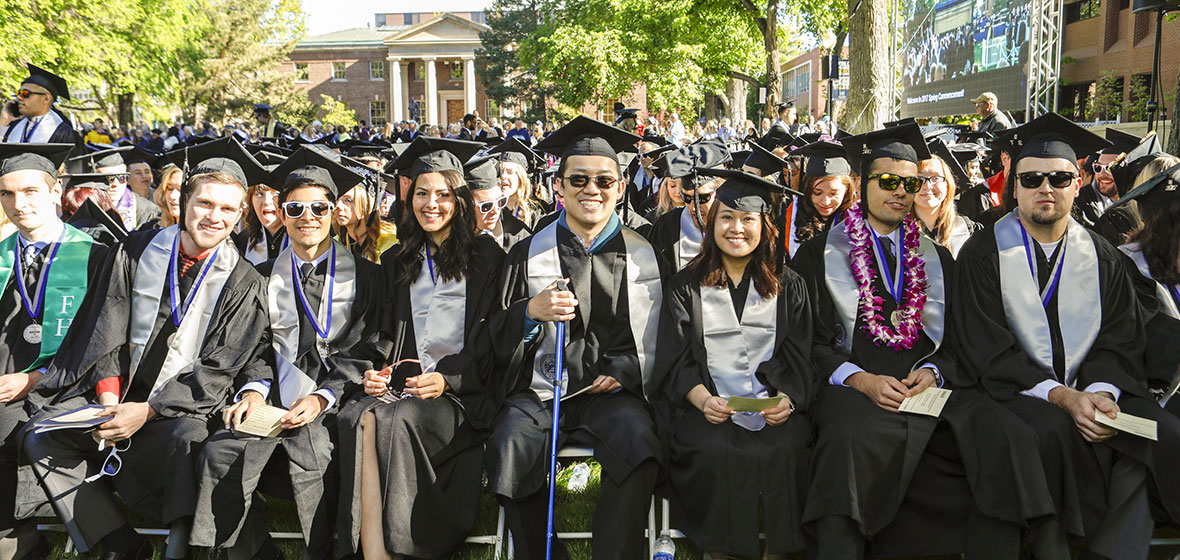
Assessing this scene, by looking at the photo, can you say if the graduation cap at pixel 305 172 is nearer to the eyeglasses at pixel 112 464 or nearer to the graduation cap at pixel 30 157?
the graduation cap at pixel 30 157

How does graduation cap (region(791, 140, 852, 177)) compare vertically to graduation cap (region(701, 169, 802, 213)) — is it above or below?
above

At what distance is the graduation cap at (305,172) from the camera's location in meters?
3.90

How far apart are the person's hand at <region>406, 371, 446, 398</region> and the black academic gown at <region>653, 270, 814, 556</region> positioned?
100 centimetres

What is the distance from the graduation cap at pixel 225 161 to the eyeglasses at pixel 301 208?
0.27 m

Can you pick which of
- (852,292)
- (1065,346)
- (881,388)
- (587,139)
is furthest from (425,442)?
(1065,346)

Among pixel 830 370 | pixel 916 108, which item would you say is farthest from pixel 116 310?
pixel 916 108

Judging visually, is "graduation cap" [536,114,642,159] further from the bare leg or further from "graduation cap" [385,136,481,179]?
the bare leg

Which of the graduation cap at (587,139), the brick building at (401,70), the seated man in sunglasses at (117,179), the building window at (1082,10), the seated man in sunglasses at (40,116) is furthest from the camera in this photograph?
the brick building at (401,70)

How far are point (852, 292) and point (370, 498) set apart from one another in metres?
2.35

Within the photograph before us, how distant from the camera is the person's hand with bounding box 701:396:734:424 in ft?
11.2

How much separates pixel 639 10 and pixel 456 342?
27.0 meters

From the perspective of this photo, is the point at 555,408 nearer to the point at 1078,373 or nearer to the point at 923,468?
the point at 923,468

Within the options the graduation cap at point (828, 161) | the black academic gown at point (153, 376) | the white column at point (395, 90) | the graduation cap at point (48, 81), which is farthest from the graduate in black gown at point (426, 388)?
the white column at point (395, 90)

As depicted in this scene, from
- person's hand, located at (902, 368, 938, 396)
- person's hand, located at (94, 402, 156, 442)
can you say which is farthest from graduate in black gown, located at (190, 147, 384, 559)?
person's hand, located at (902, 368, 938, 396)
